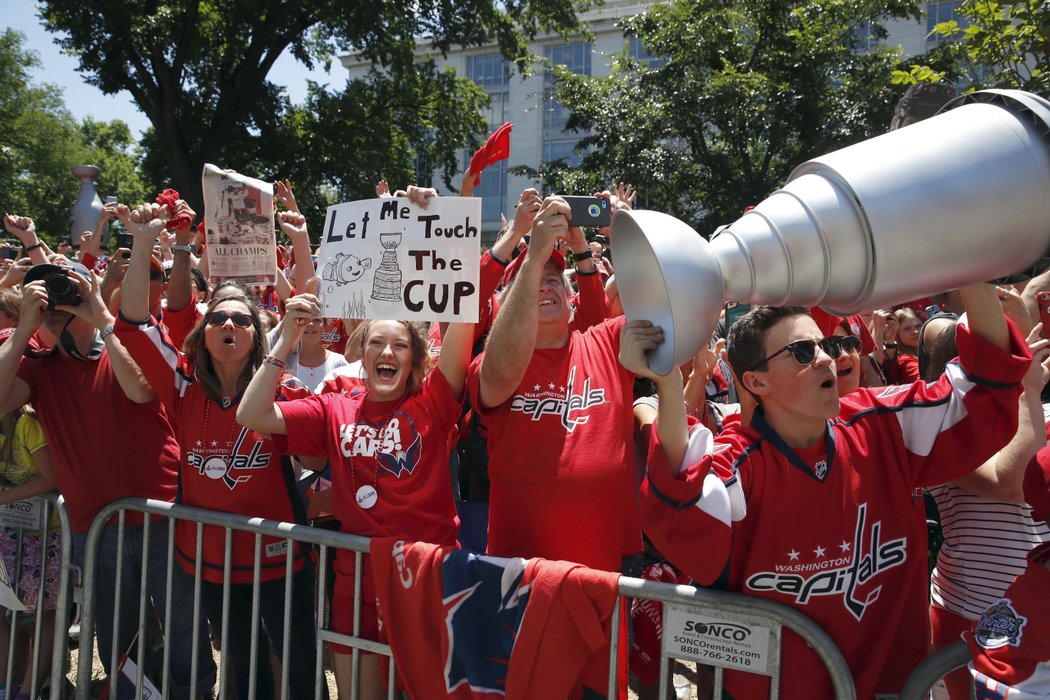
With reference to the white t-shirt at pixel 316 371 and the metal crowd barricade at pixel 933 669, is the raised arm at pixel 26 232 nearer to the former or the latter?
the white t-shirt at pixel 316 371

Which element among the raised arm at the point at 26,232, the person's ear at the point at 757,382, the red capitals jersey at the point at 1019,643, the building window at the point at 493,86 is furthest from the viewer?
the building window at the point at 493,86

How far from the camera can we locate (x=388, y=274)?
128 inches

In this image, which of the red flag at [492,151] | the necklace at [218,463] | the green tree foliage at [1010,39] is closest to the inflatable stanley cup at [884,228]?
the red flag at [492,151]

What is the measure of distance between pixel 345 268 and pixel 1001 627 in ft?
8.26

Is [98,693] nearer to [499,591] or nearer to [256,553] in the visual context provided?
[256,553]

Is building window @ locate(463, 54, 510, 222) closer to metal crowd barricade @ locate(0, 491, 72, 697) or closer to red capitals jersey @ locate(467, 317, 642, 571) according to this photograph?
metal crowd barricade @ locate(0, 491, 72, 697)

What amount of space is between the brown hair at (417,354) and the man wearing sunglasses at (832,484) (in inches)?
53.8

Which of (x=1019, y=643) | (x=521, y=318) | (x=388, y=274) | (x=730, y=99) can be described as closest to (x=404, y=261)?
(x=388, y=274)

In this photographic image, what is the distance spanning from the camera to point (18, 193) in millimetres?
31281

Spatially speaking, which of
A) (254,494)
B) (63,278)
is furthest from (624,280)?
(63,278)

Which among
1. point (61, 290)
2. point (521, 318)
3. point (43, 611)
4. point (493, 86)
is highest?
point (493, 86)

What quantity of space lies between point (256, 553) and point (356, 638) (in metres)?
0.49

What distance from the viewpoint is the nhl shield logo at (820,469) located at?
2.16 meters

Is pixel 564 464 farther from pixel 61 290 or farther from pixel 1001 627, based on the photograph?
pixel 61 290
